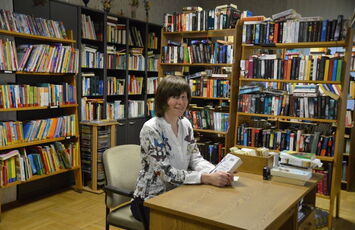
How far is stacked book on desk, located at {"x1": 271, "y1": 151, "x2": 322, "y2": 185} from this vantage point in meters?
1.98

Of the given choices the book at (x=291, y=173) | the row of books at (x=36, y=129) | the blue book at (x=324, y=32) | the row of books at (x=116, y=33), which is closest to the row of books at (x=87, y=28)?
the row of books at (x=116, y=33)

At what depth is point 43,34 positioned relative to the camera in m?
3.54

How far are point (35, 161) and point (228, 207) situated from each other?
8.53ft

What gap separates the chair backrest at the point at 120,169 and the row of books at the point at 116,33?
8.66 ft

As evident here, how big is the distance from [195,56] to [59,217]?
2.40 m

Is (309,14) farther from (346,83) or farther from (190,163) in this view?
(190,163)

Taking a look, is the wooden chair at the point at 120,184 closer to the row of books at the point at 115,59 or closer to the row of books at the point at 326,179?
the row of books at the point at 326,179

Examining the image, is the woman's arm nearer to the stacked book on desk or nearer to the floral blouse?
the floral blouse

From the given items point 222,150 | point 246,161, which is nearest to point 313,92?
point 222,150

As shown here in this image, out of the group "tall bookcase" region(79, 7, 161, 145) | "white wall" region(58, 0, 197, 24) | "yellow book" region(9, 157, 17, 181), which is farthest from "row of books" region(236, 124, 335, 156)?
"white wall" region(58, 0, 197, 24)

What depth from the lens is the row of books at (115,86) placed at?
465 centimetres

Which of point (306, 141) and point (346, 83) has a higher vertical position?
point (346, 83)

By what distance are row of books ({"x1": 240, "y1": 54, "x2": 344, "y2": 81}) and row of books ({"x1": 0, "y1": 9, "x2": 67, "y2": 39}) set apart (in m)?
Result: 2.02

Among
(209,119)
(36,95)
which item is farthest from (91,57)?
(209,119)
